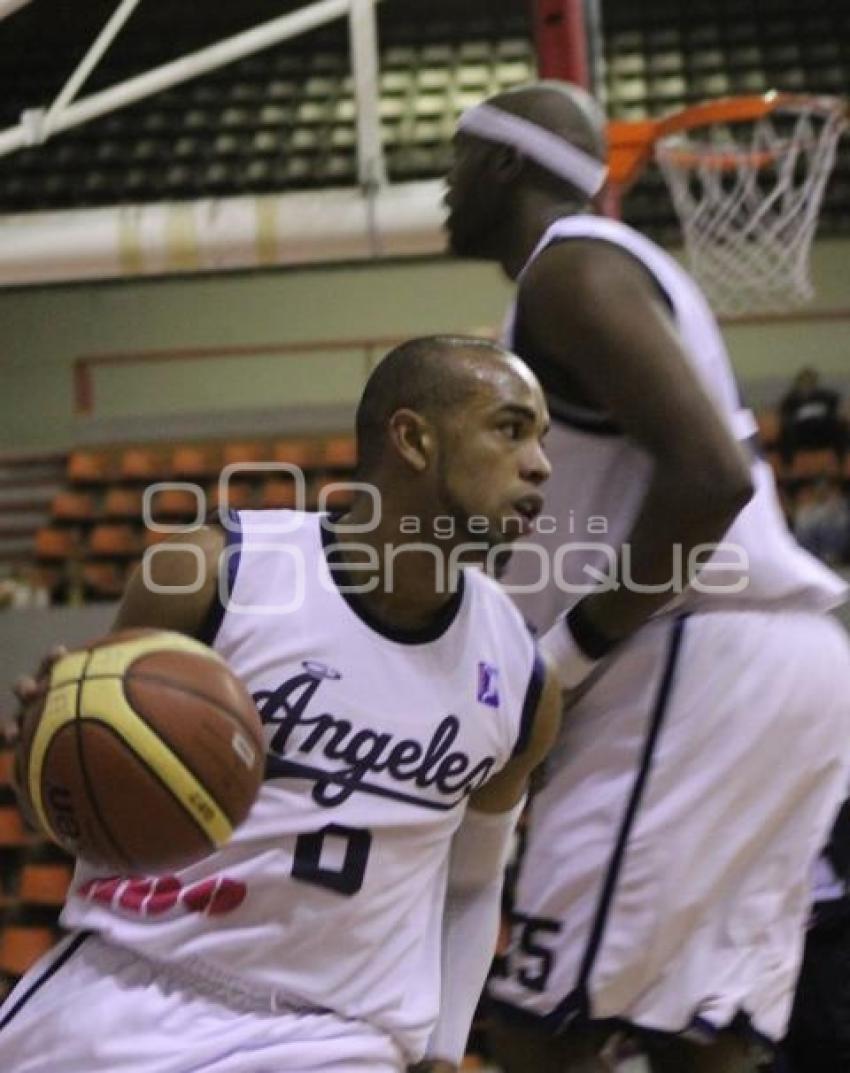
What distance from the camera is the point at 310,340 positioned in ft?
43.4

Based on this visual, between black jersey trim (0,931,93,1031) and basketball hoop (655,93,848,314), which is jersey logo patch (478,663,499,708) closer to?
black jersey trim (0,931,93,1031)

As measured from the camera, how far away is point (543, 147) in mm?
2686

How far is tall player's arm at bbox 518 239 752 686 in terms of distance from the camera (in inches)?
89.6

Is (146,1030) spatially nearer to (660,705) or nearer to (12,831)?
(660,705)

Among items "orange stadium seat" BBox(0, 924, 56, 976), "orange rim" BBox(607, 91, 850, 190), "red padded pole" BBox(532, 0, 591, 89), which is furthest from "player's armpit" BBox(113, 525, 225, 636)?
"orange stadium seat" BBox(0, 924, 56, 976)

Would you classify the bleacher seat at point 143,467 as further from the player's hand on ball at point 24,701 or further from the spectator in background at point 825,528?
the player's hand on ball at point 24,701

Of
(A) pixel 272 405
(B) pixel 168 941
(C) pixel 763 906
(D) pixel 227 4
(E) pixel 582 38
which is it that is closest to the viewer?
(B) pixel 168 941

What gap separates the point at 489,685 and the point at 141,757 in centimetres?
60

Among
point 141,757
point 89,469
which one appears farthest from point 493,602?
point 89,469

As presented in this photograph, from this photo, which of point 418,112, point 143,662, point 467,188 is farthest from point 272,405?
point 143,662

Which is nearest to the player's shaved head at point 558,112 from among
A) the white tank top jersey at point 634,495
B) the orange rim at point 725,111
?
the white tank top jersey at point 634,495

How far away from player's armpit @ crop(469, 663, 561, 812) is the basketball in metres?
0.52

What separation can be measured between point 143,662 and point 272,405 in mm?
11148

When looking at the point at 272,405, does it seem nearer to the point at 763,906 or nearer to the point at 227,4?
the point at 227,4
